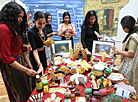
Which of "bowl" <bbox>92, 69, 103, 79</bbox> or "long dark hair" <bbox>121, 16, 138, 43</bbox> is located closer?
"bowl" <bbox>92, 69, 103, 79</bbox>

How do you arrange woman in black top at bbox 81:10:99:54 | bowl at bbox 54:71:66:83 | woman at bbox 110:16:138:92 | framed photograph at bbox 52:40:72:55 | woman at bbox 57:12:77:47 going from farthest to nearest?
woman at bbox 57:12:77:47
woman in black top at bbox 81:10:99:54
framed photograph at bbox 52:40:72:55
woman at bbox 110:16:138:92
bowl at bbox 54:71:66:83

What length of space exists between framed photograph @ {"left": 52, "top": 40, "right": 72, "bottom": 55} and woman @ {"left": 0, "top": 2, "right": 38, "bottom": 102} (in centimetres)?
90

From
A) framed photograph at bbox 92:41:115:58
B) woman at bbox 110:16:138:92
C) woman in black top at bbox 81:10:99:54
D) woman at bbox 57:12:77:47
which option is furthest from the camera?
woman at bbox 57:12:77:47

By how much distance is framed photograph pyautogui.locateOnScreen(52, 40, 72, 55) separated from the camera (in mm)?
2807

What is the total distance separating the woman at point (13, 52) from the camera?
160 cm

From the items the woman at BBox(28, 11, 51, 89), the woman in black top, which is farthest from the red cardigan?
the woman in black top

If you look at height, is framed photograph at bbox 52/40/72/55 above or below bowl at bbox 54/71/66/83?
above

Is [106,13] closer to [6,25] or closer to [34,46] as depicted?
→ [34,46]

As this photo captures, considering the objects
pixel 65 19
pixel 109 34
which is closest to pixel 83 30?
pixel 65 19

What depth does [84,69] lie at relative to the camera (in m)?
1.94

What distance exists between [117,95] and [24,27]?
214 centimetres

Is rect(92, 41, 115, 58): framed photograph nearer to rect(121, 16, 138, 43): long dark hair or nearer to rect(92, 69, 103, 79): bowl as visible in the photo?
rect(121, 16, 138, 43): long dark hair

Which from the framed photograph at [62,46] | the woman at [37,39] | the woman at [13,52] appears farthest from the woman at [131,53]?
the woman at [13,52]

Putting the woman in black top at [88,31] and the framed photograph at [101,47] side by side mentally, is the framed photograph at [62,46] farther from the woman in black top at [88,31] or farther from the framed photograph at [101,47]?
the framed photograph at [101,47]
